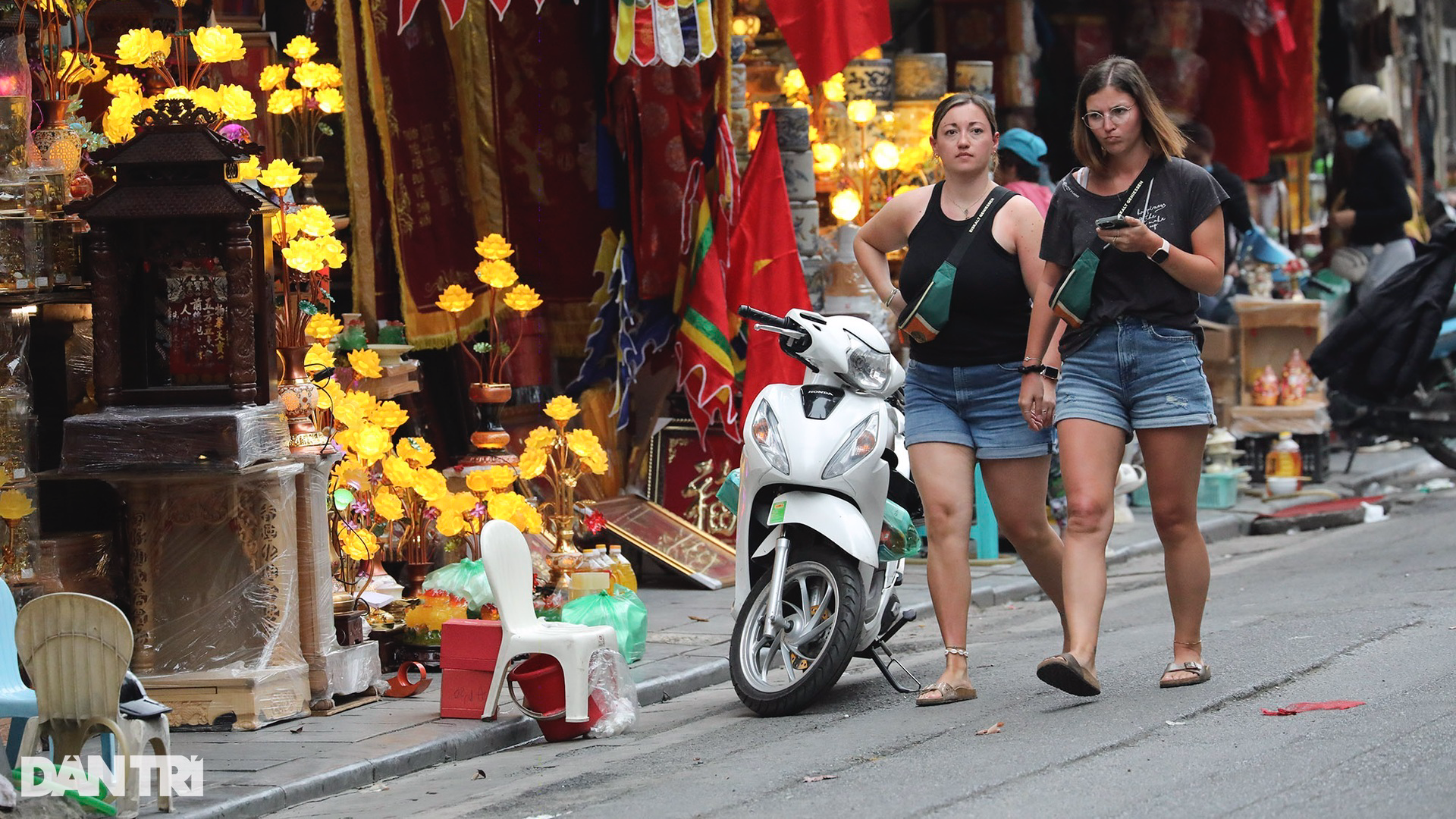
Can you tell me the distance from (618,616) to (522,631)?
3.48ft

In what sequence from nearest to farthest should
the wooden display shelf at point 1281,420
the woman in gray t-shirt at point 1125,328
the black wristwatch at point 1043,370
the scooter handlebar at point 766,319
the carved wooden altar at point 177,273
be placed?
the woman in gray t-shirt at point 1125,328, the black wristwatch at point 1043,370, the carved wooden altar at point 177,273, the scooter handlebar at point 766,319, the wooden display shelf at point 1281,420

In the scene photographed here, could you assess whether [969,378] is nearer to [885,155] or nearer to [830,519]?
[830,519]

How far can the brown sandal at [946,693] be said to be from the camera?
6.38m

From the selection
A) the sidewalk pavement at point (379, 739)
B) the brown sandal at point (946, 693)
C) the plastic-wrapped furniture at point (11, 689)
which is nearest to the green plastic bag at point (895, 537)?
the brown sandal at point (946, 693)

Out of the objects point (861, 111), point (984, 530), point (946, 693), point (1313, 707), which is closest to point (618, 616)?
point (946, 693)

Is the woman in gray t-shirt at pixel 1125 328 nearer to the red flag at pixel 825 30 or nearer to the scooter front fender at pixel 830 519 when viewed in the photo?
the scooter front fender at pixel 830 519

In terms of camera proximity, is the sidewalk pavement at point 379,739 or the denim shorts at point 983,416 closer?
the sidewalk pavement at point 379,739

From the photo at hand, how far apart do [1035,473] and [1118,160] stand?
1.08m

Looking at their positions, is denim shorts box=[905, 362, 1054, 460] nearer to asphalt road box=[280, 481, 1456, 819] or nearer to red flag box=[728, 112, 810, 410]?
asphalt road box=[280, 481, 1456, 819]

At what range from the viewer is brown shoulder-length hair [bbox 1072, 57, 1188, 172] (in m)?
6.12

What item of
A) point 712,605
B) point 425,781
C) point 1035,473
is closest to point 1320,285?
point 712,605

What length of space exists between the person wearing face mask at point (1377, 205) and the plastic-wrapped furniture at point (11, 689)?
11695mm

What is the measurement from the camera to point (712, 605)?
931cm

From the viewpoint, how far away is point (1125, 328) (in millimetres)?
6129
